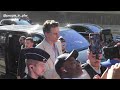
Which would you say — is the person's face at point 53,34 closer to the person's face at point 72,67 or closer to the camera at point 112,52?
the camera at point 112,52

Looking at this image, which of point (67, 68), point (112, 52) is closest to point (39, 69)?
point (67, 68)

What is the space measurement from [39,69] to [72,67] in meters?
0.28

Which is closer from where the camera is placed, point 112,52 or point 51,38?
point 112,52

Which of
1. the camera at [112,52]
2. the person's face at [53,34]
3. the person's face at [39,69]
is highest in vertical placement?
the person's face at [53,34]

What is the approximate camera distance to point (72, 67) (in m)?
2.14

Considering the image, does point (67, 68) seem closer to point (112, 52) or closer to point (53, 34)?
point (112, 52)

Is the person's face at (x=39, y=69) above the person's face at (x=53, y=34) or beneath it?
beneath

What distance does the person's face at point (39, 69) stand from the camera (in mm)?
2187

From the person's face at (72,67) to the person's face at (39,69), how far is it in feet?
0.68

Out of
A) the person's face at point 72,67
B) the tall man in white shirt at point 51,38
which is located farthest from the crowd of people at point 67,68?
the tall man in white shirt at point 51,38

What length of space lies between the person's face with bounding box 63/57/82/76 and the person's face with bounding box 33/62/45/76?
21 centimetres

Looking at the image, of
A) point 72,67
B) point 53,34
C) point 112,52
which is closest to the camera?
point 72,67
